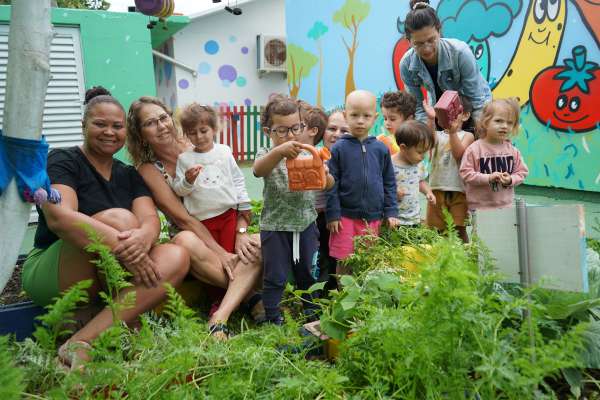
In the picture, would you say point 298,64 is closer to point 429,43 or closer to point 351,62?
point 351,62

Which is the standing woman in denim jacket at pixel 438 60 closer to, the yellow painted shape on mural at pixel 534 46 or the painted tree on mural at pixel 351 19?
the yellow painted shape on mural at pixel 534 46

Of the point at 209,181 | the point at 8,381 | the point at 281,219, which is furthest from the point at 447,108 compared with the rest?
the point at 8,381

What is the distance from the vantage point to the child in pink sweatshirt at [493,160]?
3.23 meters

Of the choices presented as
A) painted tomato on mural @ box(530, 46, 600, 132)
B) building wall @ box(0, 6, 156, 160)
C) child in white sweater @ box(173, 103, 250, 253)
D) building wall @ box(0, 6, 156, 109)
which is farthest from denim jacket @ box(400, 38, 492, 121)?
building wall @ box(0, 6, 156, 109)

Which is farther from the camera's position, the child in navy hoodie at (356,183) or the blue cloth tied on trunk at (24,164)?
the child in navy hoodie at (356,183)

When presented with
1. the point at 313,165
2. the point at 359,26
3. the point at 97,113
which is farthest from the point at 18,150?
the point at 359,26

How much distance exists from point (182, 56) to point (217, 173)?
1348cm

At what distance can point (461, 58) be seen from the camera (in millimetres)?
3381

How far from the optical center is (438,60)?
11.3ft

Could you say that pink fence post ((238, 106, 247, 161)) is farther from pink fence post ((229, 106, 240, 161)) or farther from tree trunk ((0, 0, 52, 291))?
Result: tree trunk ((0, 0, 52, 291))

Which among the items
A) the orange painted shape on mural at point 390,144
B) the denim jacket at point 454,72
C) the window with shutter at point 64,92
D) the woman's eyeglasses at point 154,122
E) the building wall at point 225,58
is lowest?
the orange painted shape on mural at point 390,144

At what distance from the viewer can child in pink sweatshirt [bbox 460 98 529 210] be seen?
3234 millimetres

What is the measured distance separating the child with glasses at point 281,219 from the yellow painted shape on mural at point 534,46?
4.56 metres

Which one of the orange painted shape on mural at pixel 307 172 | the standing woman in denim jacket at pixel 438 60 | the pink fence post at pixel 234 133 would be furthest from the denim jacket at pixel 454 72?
the pink fence post at pixel 234 133
